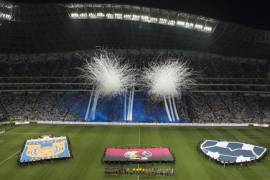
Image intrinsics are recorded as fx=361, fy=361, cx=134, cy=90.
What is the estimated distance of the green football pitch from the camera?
36.8 meters

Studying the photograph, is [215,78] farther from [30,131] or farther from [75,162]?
[75,162]

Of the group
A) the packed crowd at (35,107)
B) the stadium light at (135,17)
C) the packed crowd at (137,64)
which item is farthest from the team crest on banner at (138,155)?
the packed crowd at (137,64)

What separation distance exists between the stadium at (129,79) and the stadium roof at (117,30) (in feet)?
0.66

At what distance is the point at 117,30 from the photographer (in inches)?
2926

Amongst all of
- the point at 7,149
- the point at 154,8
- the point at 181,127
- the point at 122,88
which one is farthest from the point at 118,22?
the point at 7,149

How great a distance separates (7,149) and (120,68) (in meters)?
36.0

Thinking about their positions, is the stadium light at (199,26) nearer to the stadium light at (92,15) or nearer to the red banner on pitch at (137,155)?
the stadium light at (92,15)

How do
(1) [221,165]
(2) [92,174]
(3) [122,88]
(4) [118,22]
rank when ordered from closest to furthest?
(2) [92,174]
(1) [221,165]
(4) [118,22]
(3) [122,88]

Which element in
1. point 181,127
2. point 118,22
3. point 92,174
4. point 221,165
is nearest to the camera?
point 92,174

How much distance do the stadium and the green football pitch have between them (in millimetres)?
311

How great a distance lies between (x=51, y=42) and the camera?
263 feet

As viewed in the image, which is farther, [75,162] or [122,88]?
[122,88]

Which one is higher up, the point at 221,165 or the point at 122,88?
the point at 122,88

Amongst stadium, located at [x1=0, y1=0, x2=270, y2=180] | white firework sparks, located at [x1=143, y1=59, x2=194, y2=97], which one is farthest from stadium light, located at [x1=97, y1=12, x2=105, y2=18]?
white firework sparks, located at [x1=143, y1=59, x2=194, y2=97]
